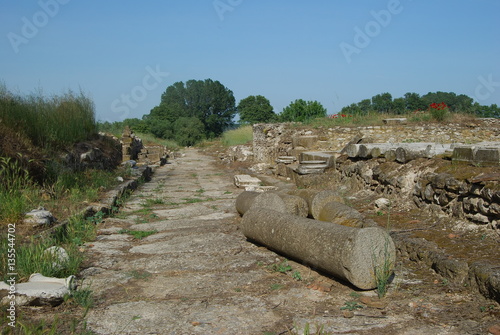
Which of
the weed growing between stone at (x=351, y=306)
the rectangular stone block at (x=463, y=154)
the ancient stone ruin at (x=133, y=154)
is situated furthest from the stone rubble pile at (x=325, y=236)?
the ancient stone ruin at (x=133, y=154)

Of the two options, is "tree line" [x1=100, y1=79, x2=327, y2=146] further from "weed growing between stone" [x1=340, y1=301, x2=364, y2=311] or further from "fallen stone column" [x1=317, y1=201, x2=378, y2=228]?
"weed growing between stone" [x1=340, y1=301, x2=364, y2=311]

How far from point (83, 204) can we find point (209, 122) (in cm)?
6117

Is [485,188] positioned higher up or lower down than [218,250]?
higher up

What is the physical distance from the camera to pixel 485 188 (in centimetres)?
439

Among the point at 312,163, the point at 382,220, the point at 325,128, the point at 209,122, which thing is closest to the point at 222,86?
the point at 209,122

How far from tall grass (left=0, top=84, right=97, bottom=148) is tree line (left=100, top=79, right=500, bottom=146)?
9744 mm

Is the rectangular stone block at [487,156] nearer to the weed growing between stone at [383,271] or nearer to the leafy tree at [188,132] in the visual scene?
the weed growing between stone at [383,271]

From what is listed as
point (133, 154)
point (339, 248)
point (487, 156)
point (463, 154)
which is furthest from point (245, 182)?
point (133, 154)

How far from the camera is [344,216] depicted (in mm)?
5648

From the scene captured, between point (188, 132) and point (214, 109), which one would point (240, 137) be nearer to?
point (188, 132)

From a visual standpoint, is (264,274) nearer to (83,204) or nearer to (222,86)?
(83,204)

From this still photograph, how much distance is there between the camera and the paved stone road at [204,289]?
3084 millimetres

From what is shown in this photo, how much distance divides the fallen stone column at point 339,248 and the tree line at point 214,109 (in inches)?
499

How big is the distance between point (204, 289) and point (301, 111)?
2031cm
